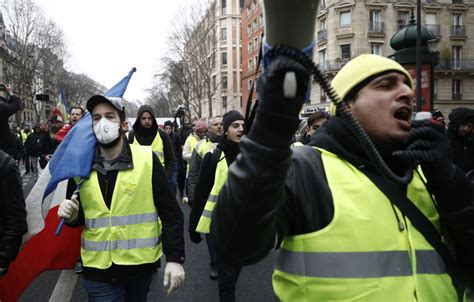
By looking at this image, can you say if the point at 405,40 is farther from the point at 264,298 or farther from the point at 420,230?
the point at 420,230

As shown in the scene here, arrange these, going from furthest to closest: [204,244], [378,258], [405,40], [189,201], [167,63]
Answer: [167,63] → [405,40] → [204,244] → [189,201] → [378,258]

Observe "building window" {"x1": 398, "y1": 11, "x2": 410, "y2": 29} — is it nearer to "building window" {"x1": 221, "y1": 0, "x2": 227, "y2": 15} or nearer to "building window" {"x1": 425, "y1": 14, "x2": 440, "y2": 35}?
"building window" {"x1": 425, "y1": 14, "x2": 440, "y2": 35}

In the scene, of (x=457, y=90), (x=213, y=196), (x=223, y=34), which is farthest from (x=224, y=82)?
(x=213, y=196)

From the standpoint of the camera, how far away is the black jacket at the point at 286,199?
1.06 metres

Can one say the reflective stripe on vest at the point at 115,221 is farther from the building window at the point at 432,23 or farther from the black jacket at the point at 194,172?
the building window at the point at 432,23

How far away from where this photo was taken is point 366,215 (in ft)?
4.65

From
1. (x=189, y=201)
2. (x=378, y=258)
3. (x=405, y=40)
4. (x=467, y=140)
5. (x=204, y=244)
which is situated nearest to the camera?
(x=378, y=258)

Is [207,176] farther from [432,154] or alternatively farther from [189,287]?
[432,154]

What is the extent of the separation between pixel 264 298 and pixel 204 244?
229 cm

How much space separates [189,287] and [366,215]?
369cm

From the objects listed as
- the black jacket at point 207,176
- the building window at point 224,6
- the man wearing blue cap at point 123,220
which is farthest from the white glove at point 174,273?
the building window at point 224,6

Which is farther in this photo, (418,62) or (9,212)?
(418,62)

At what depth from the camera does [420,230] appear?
4.90ft

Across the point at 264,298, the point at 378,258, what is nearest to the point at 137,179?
the point at 378,258
